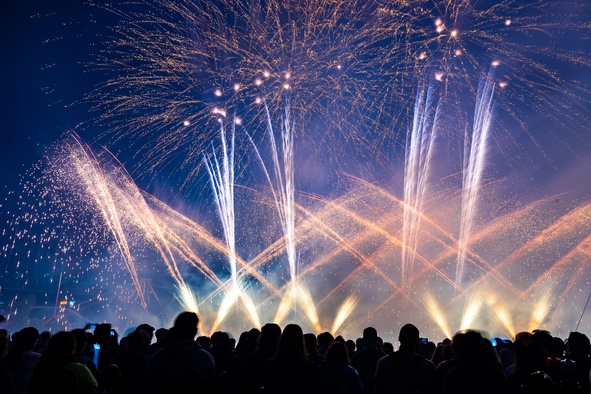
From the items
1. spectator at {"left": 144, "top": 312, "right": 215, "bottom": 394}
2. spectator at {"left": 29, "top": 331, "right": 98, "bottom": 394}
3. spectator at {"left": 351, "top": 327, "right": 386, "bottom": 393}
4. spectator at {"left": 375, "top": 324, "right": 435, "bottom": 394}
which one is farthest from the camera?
spectator at {"left": 351, "top": 327, "right": 386, "bottom": 393}

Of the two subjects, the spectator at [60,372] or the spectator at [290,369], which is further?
the spectator at [290,369]

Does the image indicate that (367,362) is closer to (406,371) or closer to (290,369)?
(406,371)

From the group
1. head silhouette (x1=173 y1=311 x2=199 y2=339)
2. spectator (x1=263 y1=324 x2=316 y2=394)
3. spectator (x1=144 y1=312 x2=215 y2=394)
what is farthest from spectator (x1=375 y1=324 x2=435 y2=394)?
head silhouette (x1=173 y1=311 x2=199 y2=339)

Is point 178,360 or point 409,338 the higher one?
point 409,338

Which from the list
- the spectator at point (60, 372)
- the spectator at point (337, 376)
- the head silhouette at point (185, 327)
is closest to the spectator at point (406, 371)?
the spectator at point (337, 376)

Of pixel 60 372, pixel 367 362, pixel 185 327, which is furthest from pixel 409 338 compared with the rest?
pixel 60 372

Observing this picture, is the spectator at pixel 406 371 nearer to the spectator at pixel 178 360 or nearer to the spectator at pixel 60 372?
the spectator at pixel 178 360

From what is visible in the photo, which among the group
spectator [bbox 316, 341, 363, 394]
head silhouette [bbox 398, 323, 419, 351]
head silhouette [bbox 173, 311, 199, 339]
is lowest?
spectator [bbox 316, 341, 363, 394]

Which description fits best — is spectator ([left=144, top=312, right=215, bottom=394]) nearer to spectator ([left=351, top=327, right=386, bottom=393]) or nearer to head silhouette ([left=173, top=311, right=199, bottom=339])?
head silhouette ([left=173, top=311, right=199, bottom=339])

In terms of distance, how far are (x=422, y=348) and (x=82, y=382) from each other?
6.65m

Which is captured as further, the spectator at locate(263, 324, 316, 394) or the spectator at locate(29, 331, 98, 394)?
the spectator at locate(263, 324, 316, 394)

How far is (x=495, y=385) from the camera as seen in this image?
3.86 metres

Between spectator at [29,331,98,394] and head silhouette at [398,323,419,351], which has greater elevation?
head silhouette at [398,323,419,351]

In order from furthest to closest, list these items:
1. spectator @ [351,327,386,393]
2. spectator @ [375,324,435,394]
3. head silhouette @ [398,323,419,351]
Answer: spectator @ [351,327,386,393] < head silhouette @ [398,323,419,351] < spectator @ [375,324,435,394]
